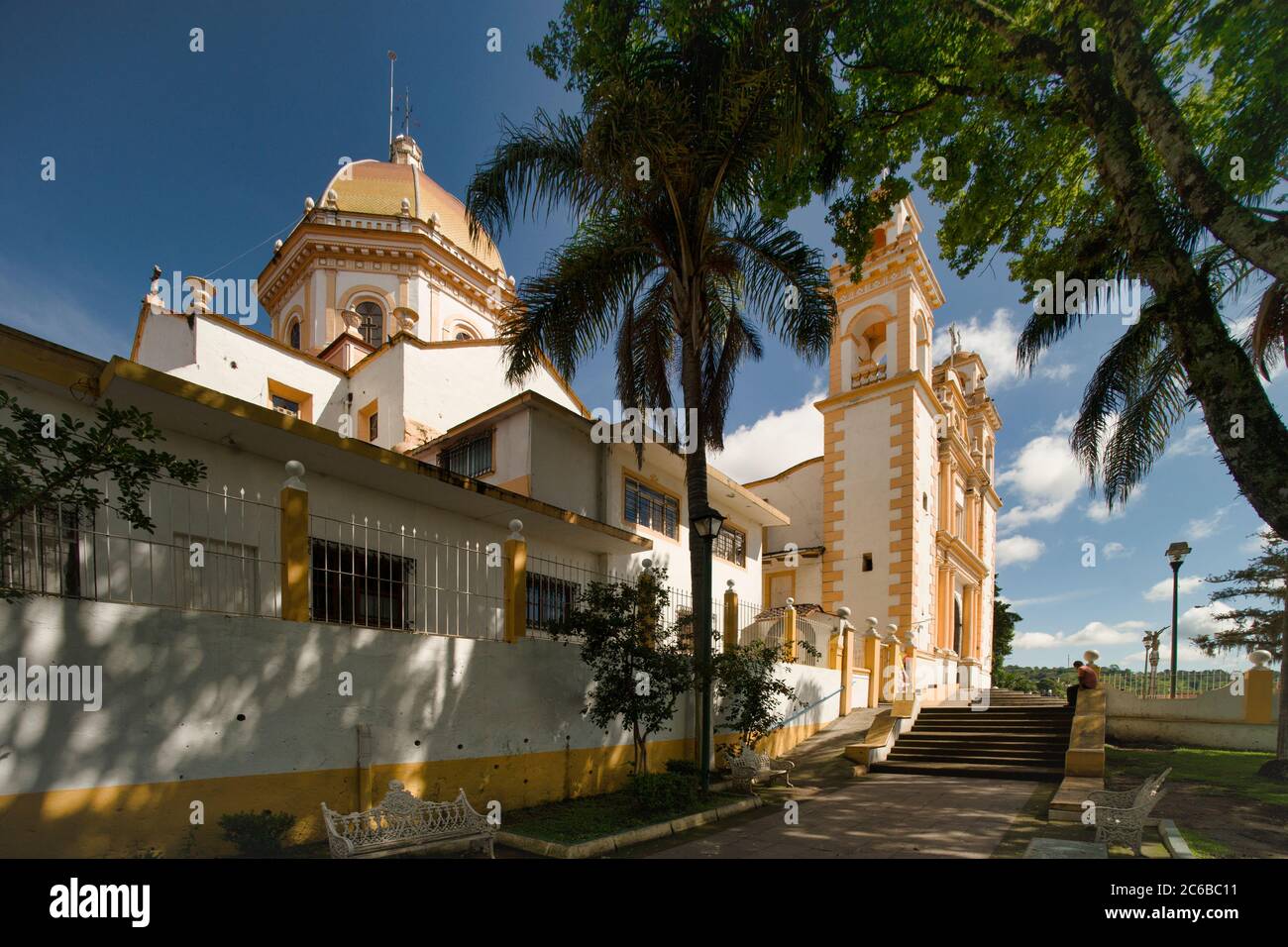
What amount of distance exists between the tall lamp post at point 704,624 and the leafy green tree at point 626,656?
1.05 ft

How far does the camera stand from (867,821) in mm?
8297

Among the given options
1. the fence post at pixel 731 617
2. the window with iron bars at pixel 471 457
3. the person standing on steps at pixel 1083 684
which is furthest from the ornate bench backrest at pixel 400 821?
the person standing on steps at pixel 1083 684

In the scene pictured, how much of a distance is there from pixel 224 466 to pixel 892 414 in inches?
700

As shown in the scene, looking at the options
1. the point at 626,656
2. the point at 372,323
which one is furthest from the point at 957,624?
the point at 372,323

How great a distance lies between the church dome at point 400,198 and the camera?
2316 centimetres

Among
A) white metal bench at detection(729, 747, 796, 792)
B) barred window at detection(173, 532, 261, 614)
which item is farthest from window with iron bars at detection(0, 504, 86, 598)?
white metal bench at detection(729, 747, 796, 792)

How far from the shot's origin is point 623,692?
8969 millimetres

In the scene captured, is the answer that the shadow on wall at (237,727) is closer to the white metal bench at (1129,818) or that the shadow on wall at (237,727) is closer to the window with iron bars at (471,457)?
the window with iron bars at (471,457)

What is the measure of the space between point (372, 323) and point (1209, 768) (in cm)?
2291

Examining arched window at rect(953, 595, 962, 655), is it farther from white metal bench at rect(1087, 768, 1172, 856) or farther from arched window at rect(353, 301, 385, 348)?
arched window at rect(353, 301, 385, 348)

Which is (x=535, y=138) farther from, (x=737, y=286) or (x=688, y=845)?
(x=688, y=845)

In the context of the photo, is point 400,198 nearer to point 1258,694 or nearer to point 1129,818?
point 1129,818

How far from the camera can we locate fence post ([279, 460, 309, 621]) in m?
6.57

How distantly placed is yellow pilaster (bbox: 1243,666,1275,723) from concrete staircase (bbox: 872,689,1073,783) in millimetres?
3093
